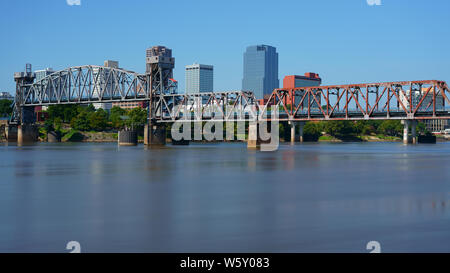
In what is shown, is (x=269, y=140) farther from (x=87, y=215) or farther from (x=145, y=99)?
(x=87, y=215)

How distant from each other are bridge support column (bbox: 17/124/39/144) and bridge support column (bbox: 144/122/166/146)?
63.5 m

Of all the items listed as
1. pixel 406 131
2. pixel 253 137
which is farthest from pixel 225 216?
pixel 406 131

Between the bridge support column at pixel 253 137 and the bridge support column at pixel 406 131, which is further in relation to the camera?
the bridge support column at pixel 406 131

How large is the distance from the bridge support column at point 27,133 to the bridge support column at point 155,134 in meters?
63.5

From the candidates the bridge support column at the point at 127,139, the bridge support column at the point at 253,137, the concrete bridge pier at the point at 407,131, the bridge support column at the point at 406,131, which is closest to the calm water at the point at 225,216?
the bridge support column at the point at 253,137

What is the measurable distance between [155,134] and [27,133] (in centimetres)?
6733

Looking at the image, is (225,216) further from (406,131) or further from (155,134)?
(406,131)

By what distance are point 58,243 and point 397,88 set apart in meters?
159

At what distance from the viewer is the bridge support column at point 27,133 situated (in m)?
191

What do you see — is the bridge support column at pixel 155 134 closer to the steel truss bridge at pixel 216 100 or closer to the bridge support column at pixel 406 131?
the steel truss bridge at pixel 216 100

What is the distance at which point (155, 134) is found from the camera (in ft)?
501

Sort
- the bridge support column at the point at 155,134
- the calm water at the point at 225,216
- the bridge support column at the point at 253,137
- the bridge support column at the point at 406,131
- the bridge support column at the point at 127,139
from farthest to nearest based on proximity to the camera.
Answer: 1. the bridge support column at the point at 406,131
2. the bridge support column at the point at 155,134
3. the bridge support column at the point at 127,139
4. the bridge support column at the point at 253,137
5. the calm water at the point at 225,216

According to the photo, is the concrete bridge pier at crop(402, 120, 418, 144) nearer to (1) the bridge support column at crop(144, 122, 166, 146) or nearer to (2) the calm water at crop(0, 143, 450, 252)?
(1) the bridge support column at crop(144, 122, 166, 146)
